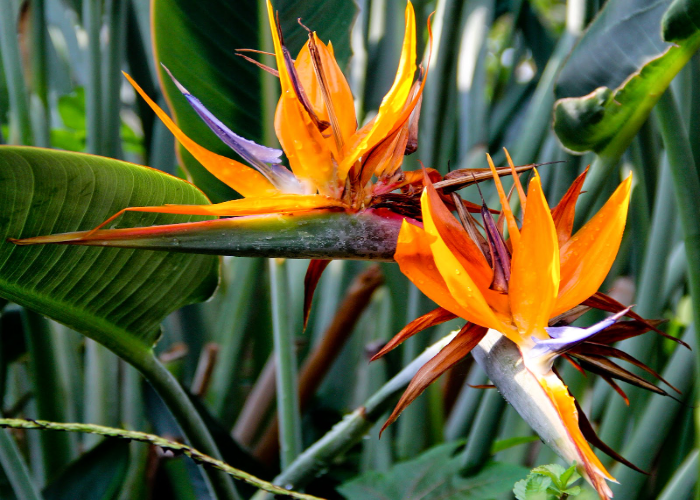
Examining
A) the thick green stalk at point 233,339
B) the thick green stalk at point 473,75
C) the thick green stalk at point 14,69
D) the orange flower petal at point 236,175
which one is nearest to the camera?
the orange flower petal at point 236,175

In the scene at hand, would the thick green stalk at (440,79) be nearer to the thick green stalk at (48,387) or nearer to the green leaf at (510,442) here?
the green leaf at (510,442)

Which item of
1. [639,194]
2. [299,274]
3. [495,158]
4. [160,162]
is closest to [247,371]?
[299,274]

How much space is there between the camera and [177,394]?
42 centimetres

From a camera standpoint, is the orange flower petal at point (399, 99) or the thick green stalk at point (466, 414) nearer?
the orange flower petal at point (399, 99)

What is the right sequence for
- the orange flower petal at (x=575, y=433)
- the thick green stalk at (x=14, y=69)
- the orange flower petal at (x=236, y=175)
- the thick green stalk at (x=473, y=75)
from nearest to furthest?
1. the orange flower petal at (x=575, y=433)
2. the orange flower petal at (x=236, y=175)
3. the thick green stalk at (x=14, y=69)
4. the thick green stalk at (x=473, y=75)

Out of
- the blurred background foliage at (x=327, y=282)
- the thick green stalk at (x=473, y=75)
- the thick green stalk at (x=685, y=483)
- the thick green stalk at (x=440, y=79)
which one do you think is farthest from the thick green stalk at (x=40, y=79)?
the thick green stalk at (x=685, y=483)

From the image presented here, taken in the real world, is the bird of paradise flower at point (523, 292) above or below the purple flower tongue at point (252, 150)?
below

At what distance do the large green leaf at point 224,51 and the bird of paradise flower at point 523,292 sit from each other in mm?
367

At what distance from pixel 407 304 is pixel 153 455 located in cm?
38

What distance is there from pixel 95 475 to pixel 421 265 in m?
0.50

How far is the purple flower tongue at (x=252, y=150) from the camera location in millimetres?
307

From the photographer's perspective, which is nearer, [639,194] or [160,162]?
[639,194]

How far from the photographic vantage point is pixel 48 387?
26.2 inches

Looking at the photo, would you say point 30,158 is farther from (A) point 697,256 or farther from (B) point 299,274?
(B) point 299,274
